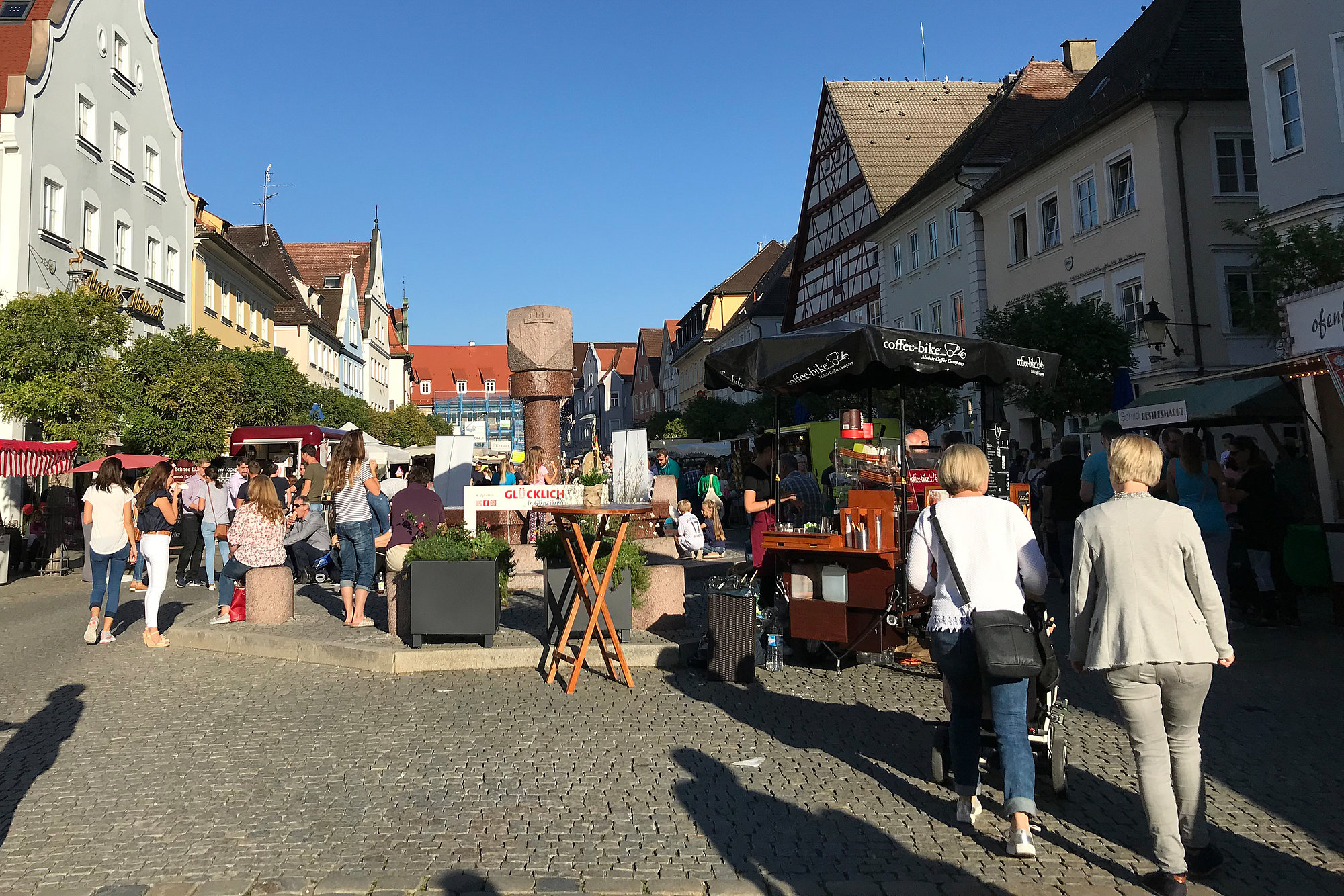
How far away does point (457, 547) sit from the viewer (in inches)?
345

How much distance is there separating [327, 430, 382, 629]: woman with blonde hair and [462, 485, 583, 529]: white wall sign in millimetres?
2378

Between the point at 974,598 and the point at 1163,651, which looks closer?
the point at 1163,651

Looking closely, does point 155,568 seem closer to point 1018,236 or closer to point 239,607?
point 239,607

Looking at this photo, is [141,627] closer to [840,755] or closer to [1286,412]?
[840,755]

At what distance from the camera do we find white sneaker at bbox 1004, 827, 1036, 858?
420 centimetres

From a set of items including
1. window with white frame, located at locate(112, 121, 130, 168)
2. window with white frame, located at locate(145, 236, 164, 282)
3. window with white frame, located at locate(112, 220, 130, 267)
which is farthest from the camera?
window with white frame, located at locate(145, 236, 164, 282)

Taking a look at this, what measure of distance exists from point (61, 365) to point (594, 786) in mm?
18132

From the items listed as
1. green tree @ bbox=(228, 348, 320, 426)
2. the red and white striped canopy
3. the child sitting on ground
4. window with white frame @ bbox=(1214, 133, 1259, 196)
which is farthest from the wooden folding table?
green tree @ bbox=(228, 348, 320, 426)

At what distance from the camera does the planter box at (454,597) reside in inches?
341

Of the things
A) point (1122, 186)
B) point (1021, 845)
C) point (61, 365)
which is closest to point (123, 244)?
point (61, 365)

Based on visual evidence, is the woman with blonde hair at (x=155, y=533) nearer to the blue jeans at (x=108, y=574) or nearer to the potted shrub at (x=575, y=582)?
the blue jeans at (x=108, y=574)

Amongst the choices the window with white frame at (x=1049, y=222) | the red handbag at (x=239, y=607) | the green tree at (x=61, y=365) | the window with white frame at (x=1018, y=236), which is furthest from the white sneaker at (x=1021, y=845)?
the window with white frame at (x=1018, y=236)

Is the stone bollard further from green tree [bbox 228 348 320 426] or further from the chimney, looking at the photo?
the chimney

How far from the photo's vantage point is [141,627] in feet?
37.8
